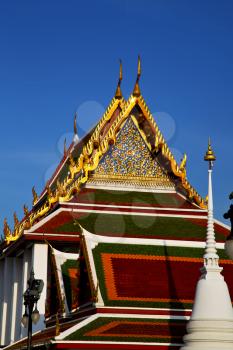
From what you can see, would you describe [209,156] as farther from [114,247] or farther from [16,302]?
[16,302]

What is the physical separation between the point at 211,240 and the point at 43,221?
11.6m

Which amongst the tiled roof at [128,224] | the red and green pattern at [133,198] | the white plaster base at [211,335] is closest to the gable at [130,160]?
the red and green pattern at [133,198]

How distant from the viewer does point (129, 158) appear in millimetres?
29312

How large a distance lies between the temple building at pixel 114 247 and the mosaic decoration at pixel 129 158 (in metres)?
0.04

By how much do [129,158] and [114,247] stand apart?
10.1 m

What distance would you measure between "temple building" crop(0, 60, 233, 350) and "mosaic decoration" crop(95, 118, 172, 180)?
0.12ft

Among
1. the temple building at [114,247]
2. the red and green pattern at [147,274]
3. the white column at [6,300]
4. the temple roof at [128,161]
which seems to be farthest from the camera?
the white column at [6,300]

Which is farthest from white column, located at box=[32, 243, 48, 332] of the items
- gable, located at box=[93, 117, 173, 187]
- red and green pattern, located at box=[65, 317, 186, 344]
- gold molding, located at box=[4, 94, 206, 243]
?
red and green pattern, located at box=[65, 317, 186, 344]

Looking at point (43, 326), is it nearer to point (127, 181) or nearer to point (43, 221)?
point (43, 221)

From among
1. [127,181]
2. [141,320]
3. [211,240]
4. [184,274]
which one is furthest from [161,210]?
[211,240]

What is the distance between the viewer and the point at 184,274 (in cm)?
1933

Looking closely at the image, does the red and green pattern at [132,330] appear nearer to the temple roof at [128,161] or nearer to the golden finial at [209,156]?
the golden finial at [209,156]

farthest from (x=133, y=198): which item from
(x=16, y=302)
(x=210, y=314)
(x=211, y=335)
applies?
(x=211, y=335)

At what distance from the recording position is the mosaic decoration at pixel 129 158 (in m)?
29.1
